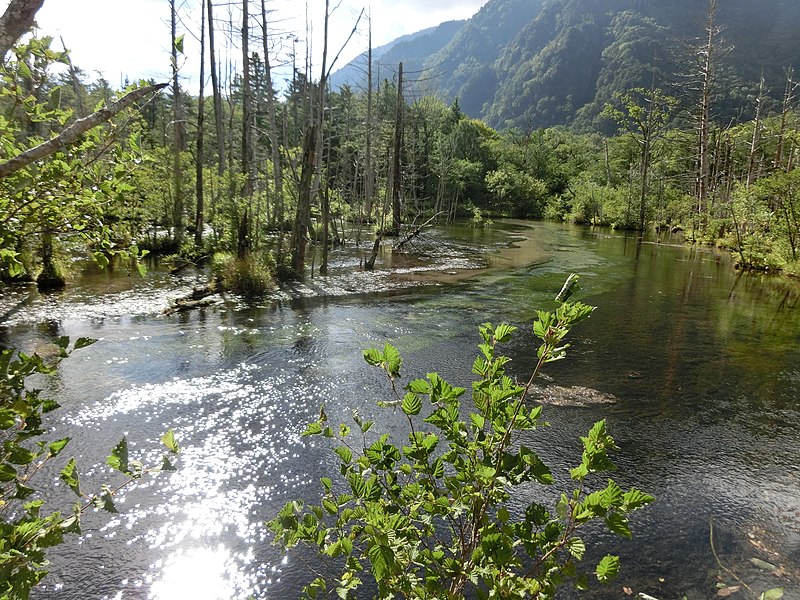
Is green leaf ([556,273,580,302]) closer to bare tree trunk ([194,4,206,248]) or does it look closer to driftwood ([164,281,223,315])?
driftwood ([164,281,223,315])

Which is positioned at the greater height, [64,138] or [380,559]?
[64,138]

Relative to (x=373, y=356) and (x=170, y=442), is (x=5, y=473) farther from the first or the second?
(x=373, y=356)

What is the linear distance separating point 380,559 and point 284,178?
15.9 meters

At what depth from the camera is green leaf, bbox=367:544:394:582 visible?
158 cm

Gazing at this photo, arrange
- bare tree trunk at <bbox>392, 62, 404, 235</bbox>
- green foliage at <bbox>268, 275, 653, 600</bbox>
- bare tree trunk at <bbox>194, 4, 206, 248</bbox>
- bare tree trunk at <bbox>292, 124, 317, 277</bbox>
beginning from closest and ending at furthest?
green foliage at <bbox>268, 275, 653, 600</bbox> < bare tree trunk at <bbox>292, 124, 317, 277</bbox> < bare tree trunk at <bbox>194, 4, 206, 248</bbox> < bare tree trunk at <bbox>392, 62, 404, 235</bbox>

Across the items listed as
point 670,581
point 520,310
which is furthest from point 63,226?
point 520,310

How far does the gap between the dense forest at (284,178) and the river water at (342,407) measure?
6.36 ft

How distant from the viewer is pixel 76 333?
824 centimetres

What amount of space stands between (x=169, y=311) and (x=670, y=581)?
9841 mm

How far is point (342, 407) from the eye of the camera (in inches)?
247

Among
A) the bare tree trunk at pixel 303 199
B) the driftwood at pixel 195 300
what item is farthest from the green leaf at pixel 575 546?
the bare tree trunk at pixel 303 199

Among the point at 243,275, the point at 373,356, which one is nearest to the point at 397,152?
the point at 243,275

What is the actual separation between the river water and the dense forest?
1.94 meters

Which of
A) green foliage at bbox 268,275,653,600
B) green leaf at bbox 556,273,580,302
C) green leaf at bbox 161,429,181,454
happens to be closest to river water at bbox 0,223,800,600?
green foliage at bbox 268,275,653,600
